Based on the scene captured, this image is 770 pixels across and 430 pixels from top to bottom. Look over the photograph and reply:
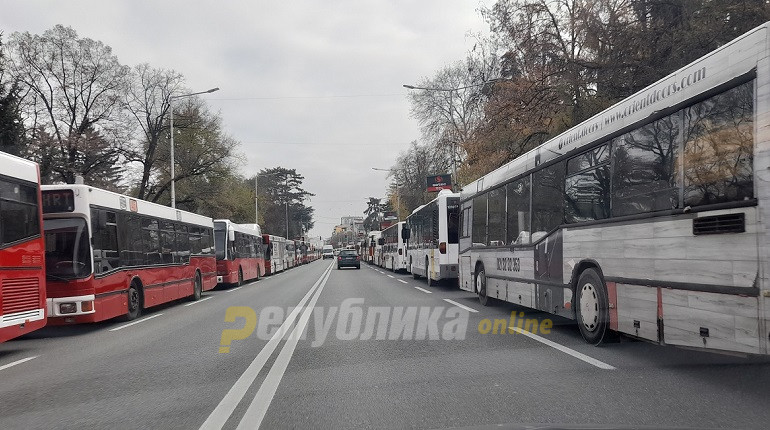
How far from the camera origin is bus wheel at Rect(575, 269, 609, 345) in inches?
317

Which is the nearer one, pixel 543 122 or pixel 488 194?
pixel 488 194

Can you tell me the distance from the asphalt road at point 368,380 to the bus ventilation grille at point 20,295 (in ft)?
2.51

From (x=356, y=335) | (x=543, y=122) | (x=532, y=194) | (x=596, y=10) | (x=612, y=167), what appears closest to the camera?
(x=612, y=167)

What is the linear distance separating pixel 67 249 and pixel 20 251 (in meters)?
2.74

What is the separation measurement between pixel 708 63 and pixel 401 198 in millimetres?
64774

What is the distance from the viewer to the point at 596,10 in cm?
1852

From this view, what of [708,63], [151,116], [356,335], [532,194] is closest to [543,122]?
[532,194]

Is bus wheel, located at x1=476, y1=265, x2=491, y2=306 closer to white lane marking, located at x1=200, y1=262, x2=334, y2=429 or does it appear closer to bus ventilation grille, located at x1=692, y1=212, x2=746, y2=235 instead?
white lane marking, located at x1=200, y1=262, x2=334, y2=429

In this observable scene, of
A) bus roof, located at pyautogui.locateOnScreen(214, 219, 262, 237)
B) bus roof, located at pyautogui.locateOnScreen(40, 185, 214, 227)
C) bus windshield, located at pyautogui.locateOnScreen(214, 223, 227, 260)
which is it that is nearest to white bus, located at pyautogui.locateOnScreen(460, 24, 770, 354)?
bus roof, located at pyautogui.locateOnScreen(40, 185, 214, 227)

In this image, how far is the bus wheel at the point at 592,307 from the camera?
26.4 feet

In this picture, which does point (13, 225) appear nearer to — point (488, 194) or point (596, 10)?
point (488, 194)

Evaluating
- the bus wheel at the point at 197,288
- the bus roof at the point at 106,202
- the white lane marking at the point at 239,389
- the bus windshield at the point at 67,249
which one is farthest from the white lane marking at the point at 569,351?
the bus wheel at the point at 197,288

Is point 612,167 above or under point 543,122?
under

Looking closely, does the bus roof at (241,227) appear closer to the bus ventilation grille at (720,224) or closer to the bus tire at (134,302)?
the bus tire at (134,302)
